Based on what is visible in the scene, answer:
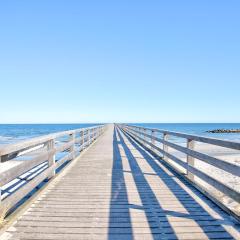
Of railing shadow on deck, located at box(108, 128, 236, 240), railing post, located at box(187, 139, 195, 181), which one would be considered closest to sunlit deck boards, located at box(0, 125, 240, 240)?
railing shadow on deck, located at box(108, 128, 236, 240)

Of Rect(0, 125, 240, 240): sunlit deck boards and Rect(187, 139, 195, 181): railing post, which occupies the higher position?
Rect(187, 139, 195, 181): railing post

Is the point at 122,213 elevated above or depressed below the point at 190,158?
below

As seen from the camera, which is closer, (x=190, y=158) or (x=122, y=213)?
(x=122, y=213)

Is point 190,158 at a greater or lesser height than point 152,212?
greater

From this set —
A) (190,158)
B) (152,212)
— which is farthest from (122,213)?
(190,158)

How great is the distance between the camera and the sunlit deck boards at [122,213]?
380 centimetres

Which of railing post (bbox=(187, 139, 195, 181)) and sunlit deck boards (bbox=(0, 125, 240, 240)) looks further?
railing post (bbox=(187, 139, 195, 181))

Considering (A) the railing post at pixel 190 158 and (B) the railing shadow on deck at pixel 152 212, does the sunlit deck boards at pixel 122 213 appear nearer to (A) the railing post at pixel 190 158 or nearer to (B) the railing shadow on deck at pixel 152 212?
(B) the railing shadow on deck at pixel 152 212

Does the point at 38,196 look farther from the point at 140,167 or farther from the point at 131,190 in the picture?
the point at 140,167

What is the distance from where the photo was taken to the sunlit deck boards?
3797 mm

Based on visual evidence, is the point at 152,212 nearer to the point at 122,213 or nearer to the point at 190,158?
the point at 122,213

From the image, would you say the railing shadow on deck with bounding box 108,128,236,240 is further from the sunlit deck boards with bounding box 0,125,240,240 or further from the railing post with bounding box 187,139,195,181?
the railing post with bounding box 187,139,195,181

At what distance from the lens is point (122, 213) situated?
4566 millimetres

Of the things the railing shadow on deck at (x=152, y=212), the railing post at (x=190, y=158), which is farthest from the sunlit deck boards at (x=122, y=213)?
the railing post at (x=190, y=158)
